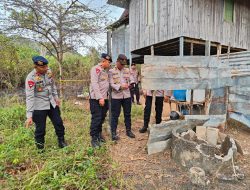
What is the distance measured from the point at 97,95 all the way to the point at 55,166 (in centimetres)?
139

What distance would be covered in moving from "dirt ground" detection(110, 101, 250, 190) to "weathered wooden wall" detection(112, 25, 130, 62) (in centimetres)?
886

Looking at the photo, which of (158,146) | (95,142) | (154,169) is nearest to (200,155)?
(154,169)

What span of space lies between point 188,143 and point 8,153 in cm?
286

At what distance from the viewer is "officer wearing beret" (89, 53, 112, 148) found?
3.84m

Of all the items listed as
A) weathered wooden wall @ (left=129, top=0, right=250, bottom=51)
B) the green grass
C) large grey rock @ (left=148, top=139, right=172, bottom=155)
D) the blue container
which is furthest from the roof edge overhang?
large grey rock @ (left=148, top=139, right=172, bottom=155)

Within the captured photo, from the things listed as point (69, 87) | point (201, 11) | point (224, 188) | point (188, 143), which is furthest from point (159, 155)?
point (69, 87)

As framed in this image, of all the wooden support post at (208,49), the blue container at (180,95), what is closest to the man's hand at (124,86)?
the blue container at (180,95)

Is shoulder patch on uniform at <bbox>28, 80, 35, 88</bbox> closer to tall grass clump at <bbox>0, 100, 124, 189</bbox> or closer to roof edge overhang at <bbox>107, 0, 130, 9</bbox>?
tall grass clump at <bbox>0, 100, 124, 189</bbox>

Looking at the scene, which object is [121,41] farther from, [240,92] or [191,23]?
[240,92]

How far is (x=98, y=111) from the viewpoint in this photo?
3.92m

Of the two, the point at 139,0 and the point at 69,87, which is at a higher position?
the point at 139,0

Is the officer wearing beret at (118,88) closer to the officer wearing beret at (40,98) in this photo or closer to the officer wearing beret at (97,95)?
the officer wearing beret at (97,95)

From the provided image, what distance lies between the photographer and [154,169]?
3.28 meters

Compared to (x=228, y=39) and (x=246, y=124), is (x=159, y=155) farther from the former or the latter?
(x=228, y=39)
